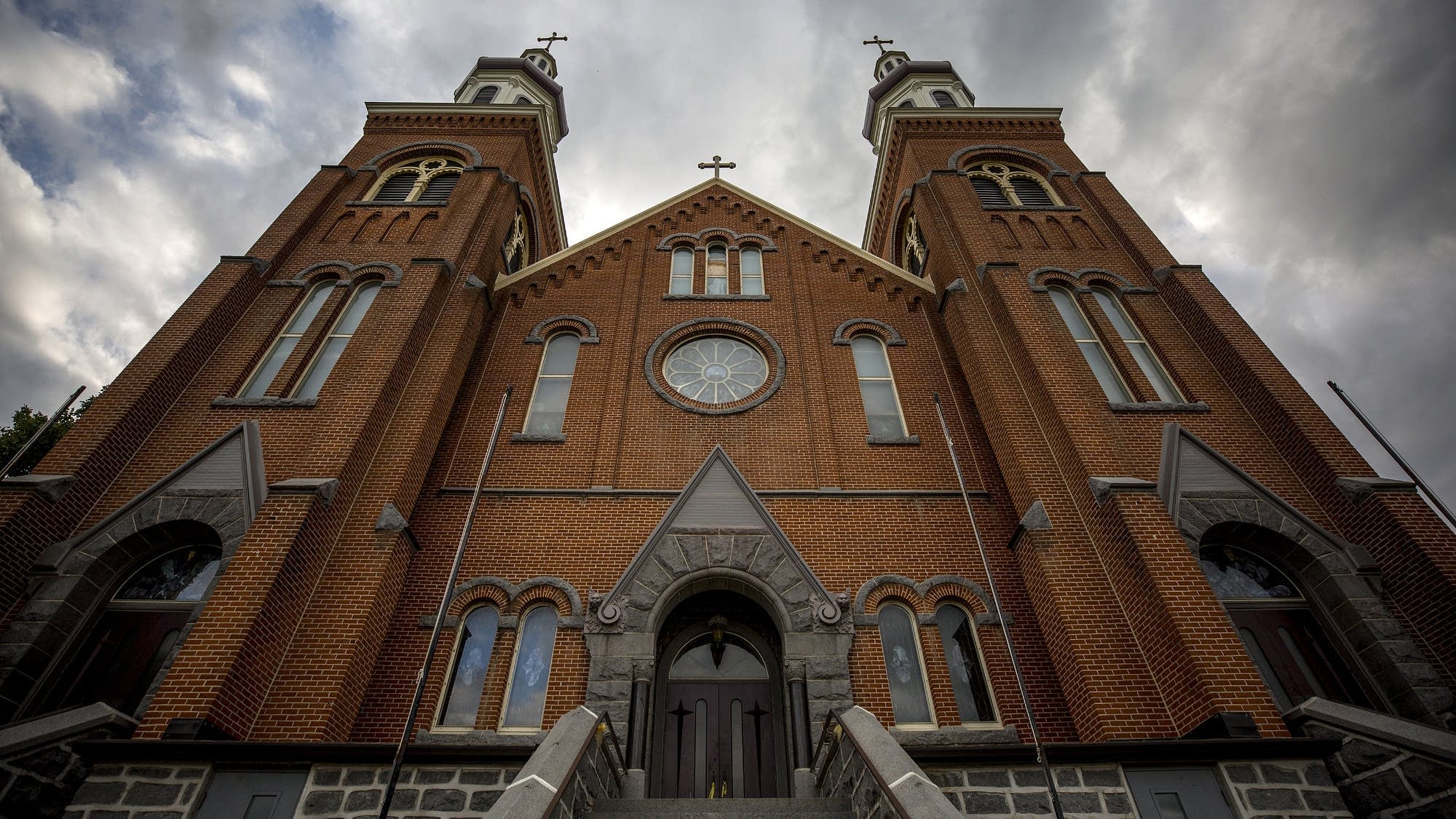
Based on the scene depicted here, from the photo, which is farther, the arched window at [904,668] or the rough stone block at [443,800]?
the arched window at [904,668]

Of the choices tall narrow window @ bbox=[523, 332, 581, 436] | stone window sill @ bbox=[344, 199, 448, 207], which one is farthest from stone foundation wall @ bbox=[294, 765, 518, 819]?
stone window sill @ bbox=[344, 199, 448, 207]

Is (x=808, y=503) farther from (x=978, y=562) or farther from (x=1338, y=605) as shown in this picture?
(x=1338, y=605)

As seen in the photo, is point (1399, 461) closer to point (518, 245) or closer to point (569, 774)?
point (569, 774)

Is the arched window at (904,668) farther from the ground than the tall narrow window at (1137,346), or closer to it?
closer to it

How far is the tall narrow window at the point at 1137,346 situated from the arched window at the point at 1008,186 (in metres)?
3.36

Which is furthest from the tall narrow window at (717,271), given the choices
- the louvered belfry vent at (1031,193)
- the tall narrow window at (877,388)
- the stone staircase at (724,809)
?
the stone staircase at (724,809)

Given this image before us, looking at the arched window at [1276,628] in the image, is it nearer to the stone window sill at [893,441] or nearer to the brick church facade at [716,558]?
the brick church facade at [716,558]

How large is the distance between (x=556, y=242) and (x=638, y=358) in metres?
9.49

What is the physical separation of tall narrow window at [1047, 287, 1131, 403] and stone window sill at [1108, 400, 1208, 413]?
18 centimetres

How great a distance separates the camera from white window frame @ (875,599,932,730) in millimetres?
8070

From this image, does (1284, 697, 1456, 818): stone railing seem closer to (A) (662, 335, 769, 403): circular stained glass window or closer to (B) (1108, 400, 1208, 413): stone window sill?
(B) (1108, 400, 1208, 413): stone window sill

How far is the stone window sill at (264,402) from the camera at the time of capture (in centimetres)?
1007

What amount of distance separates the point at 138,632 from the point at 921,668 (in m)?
9.16

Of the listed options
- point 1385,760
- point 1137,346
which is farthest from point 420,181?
point 1385,760
